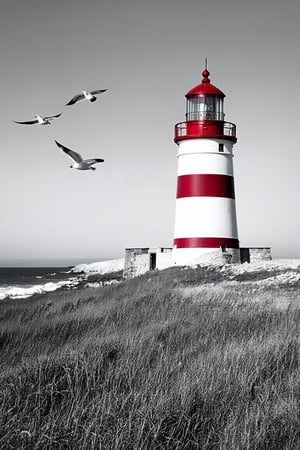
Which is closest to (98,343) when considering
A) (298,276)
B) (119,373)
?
(119,373)

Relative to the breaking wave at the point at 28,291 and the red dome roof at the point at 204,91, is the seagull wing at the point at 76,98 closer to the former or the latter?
the red dome roof at the point at 204,91

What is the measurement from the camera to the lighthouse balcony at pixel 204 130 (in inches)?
875

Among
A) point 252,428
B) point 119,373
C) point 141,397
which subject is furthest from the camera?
point 119,373

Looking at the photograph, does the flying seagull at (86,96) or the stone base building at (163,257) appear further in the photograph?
the stone base building at (163,257)

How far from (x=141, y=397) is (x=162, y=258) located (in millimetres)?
20522

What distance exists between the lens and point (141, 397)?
4785 millimetres

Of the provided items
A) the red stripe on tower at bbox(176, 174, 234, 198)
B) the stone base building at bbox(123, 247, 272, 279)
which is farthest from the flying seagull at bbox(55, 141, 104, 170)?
the red stripe on tower at bbox(176, 174, 234, 198)

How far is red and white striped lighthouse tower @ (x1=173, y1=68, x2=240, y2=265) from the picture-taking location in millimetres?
22062

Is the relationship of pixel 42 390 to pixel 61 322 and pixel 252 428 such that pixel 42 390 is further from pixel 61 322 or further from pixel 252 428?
pixel 61 322

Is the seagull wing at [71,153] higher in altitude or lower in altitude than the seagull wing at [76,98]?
lower

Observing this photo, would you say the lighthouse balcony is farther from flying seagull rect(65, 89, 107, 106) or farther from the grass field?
the grass field

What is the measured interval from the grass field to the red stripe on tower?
43.4 ft

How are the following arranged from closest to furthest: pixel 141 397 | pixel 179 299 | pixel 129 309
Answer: pixel 141 397
pixel 129 309
pixel 179 299

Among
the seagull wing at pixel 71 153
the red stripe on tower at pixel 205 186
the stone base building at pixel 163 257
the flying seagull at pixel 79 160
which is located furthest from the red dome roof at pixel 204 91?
the seagull wing at pixel 71 153
